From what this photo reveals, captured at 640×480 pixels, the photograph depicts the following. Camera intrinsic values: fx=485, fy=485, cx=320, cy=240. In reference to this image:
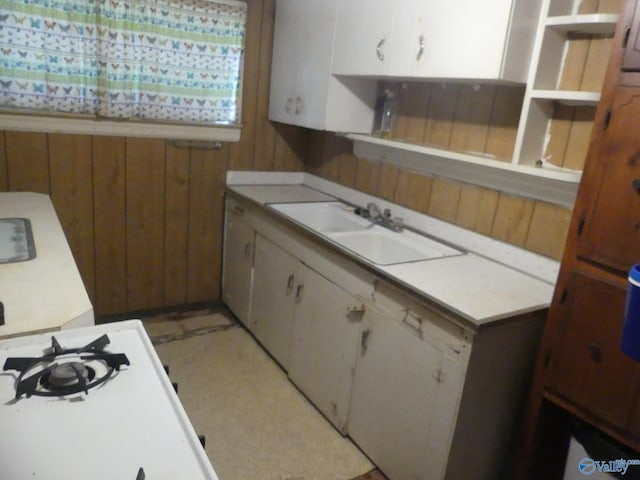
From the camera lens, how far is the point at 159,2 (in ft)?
8.76

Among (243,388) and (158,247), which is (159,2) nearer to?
(158,247)

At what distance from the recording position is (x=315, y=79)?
2.66 meters

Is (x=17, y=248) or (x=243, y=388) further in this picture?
(x=243, y=388)

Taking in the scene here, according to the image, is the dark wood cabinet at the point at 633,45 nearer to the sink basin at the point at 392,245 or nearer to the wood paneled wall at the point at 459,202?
the wood paneled wall at the point at 459,202

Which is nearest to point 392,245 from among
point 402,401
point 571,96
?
point 402,401

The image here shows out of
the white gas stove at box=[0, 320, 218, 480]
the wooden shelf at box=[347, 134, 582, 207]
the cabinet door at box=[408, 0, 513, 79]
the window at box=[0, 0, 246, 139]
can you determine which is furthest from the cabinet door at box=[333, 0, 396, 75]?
the white gas stove at box=[0, 320, 218, 480]

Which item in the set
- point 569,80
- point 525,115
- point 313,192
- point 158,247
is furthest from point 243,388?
point 569,80

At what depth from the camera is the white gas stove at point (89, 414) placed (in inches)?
32.3

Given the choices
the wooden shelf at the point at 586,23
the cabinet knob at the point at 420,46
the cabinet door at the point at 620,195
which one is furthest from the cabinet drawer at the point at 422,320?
the wooden shelf at the point at 586,23

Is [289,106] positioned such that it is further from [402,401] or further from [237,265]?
[402,401]

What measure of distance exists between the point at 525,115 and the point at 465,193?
1.71ft

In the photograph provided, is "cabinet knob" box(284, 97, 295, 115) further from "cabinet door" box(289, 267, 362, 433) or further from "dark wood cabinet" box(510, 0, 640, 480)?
"dark wood cabinet" box(510, 0, 640, 480)

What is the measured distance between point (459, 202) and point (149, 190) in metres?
1.81

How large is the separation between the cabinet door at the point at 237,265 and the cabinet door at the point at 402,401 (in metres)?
1.15
